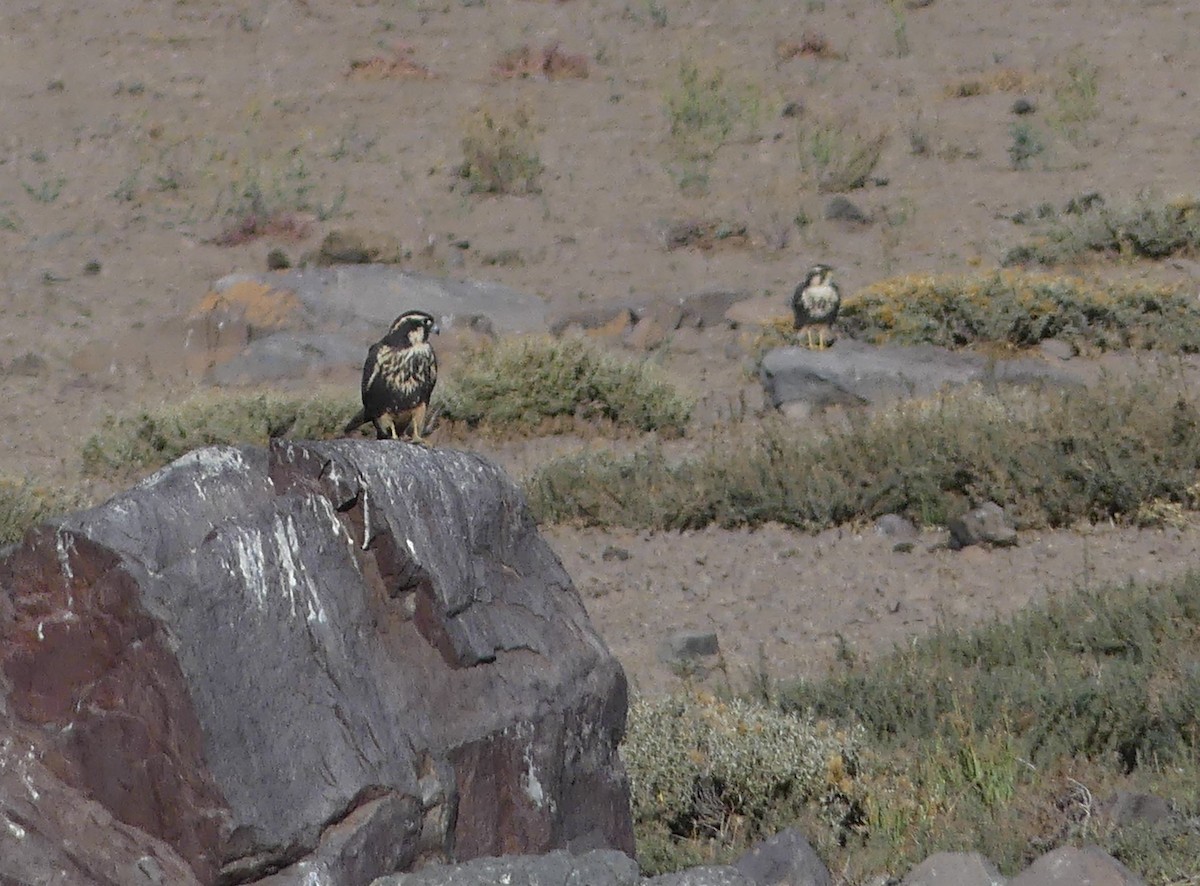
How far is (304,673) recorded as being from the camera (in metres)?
4.45

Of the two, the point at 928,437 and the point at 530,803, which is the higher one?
the point at 530,803

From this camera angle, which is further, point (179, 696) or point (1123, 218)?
point (1123, 218)

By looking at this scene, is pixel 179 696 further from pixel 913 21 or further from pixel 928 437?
pixel 913 21

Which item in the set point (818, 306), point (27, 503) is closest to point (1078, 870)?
point (27, 503)

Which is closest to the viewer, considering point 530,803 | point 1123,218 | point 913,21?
point 530,803

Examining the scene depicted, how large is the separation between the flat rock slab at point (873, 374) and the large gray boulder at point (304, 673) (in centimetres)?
740

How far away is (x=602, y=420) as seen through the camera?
12.6 metres

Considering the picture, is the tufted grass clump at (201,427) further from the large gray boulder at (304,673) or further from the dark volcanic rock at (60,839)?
the dark volcanic rock at (60,839)

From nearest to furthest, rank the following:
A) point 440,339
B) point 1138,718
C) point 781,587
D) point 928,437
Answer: point 1138,718 < point 781,587 < point 928,437 < point 440,339

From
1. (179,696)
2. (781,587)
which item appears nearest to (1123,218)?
(781,587)

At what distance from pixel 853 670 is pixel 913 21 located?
67.5ft

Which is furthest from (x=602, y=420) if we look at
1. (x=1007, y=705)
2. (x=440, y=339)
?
(x=1007, y=705)

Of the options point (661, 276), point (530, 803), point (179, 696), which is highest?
point (179, 696)

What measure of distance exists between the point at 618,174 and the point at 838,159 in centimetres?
257
